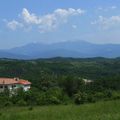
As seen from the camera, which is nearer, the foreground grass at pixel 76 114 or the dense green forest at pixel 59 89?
the foreground grass at pixel 76 114

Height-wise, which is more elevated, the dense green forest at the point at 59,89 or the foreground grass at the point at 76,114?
the foreground grass at the point at 76,114

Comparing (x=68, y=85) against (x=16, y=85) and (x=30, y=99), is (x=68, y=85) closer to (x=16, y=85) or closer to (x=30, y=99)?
(x=30, y=99)

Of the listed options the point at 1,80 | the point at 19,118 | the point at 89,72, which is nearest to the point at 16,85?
the point at 1,80

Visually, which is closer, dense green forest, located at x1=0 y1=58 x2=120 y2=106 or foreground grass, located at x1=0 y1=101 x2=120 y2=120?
foreground grass, located at x1=0 y1=101 x2=120 y2=120

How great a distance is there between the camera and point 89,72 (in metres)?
128

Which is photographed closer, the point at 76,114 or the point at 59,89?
the point at 76,114

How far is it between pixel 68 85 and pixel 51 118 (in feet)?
159

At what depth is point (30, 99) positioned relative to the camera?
40.2 metres

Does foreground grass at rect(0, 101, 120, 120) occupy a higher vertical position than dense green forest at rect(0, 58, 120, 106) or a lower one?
higher

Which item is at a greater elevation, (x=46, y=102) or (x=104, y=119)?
(x=104, y=119)

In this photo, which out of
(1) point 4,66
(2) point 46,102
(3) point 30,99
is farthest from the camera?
(1) point 4,66

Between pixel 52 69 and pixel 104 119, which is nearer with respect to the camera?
pixel 104 119

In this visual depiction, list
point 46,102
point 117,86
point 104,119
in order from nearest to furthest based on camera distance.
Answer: point 104,119 < point 46,102 < point 117,86

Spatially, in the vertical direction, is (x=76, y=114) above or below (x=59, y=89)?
above
